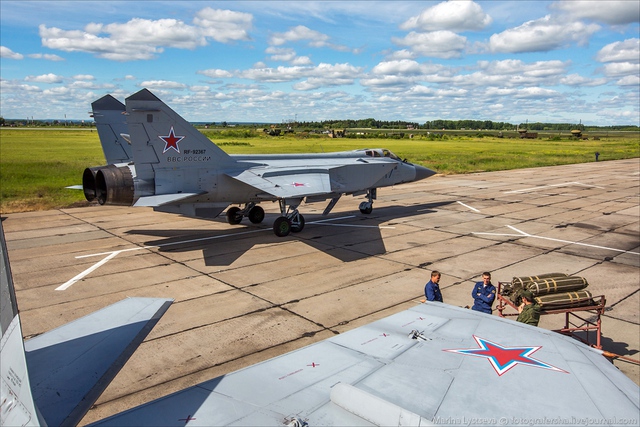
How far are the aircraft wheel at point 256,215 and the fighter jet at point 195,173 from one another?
37 mm

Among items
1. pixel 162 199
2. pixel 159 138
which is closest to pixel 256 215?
pixel 162 199

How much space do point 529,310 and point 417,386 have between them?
435 centimetres

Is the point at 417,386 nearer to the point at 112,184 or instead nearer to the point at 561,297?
the point at 561,297

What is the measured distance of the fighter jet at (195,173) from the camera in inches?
520

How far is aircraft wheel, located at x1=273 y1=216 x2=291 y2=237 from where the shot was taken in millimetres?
16019

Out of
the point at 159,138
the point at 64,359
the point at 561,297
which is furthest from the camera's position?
the point at 159,138

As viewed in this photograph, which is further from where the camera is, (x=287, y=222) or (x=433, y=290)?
(x=287, y=222)

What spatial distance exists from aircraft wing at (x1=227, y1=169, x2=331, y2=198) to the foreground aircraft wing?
29.3ft

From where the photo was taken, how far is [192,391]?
325cm

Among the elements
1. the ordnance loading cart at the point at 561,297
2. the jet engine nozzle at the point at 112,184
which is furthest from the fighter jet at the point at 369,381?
the jet engine nozzle at the point at 112,184

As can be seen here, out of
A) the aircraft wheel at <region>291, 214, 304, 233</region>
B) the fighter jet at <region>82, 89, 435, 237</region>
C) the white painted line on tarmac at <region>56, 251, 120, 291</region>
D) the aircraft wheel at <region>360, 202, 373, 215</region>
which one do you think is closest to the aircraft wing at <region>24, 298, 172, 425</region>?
the white painted line on tarmac at <region>56, 251, 120, 291</region>

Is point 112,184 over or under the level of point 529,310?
over

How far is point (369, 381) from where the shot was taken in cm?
337

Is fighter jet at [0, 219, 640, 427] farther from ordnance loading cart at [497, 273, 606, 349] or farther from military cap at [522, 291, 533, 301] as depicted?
Answer: ordnance loading cart at [497, 273, 606, 349]
